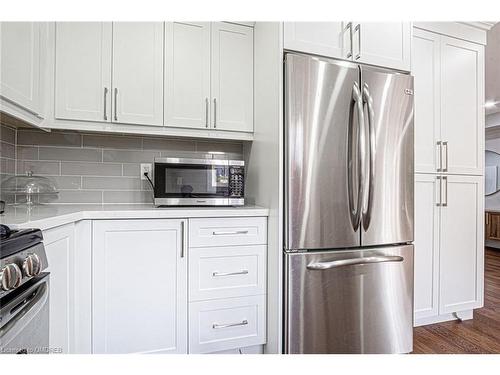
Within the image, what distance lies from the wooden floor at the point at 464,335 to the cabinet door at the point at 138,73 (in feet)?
7.36

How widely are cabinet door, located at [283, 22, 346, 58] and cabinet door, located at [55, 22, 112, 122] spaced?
105 centimetres

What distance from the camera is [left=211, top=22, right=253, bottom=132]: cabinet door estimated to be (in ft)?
6.09

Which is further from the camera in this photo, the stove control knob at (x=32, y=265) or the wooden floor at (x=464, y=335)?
the wooden floor at (x=464, y=335)

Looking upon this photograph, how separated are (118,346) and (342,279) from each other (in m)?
1.20

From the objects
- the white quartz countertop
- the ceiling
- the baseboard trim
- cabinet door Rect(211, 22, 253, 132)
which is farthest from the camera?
Result: the ceiling

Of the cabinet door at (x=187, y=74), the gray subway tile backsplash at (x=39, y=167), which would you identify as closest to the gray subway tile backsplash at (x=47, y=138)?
the gray subway tile backsplash at (x=39, y=167)

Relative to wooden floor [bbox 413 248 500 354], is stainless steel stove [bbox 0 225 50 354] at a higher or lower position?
higher

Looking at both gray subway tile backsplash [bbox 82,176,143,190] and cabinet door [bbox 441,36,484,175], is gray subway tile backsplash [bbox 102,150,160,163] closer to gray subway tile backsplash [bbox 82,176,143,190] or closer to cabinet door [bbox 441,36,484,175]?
gray subway tile backsplash [bbox 82,176,143,190]

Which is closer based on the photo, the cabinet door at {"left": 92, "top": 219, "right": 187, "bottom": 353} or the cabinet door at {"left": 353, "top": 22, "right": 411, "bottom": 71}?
the cabinet door at {"left": 92, "top": 219, "right": 187, "bottom": 353}

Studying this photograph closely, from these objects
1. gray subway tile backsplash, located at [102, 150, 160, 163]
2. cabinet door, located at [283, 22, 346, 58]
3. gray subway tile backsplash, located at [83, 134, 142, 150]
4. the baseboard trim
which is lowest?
the baseboard trim

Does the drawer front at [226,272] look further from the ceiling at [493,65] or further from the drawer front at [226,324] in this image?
the ceiling at [493,65]

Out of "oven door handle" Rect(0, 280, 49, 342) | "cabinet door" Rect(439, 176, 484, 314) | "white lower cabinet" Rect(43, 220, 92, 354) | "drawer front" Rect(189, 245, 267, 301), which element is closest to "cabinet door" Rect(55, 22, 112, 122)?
"white lower cabinet" Rect(43, 220, 92, 354)

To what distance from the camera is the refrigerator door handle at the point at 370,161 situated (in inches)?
61.1

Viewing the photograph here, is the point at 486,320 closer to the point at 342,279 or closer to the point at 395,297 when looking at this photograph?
the point at 395,297
